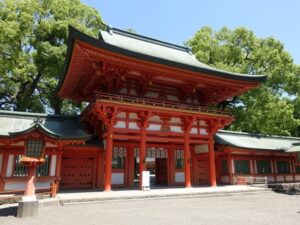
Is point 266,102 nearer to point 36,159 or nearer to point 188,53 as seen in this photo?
point 188,53

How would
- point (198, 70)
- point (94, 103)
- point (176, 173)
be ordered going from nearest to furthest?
1. point (94, 103)
2. point (198, 70)
3. point (176, 173)

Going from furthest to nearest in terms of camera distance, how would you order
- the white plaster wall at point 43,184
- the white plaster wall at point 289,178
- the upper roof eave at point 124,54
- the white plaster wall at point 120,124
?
the white plaster wall at point 289,178 < the white plaster wall at point 120,124 < the white plaster wall at point 43,184 < the upper roof eave at point 124,54

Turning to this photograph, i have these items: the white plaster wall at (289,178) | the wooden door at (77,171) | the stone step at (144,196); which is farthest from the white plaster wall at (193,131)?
the white plaster wall at (289,178)

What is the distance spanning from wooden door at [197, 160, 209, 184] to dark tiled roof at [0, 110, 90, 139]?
31.5ft

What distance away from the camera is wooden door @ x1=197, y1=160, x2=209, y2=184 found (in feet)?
65.9

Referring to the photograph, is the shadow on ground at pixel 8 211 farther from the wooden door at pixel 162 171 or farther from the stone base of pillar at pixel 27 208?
the wooden door at pixel 162 171

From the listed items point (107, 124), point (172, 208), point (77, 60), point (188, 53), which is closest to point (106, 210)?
point (172, 208)

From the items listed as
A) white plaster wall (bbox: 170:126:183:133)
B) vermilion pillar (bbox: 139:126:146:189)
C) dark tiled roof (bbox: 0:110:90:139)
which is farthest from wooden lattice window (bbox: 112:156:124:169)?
white plaster wall (bbox: 170:126:183:133)

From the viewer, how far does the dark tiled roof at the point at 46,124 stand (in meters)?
14.1

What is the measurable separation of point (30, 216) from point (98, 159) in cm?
805

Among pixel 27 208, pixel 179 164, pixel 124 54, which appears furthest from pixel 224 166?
pixel 27 208

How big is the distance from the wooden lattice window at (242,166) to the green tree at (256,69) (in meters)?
9.36

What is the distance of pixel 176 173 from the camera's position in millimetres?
18922

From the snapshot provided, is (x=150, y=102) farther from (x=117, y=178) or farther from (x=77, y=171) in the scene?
(x=77, y=171)
